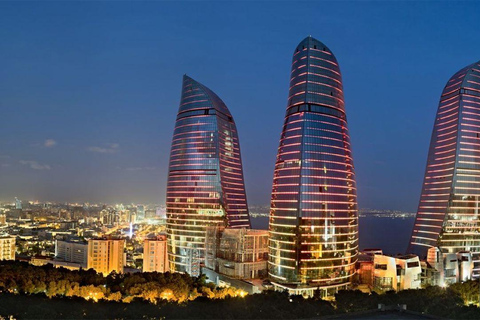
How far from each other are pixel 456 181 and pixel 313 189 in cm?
2999

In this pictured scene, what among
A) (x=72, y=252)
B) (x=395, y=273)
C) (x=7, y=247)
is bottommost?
(x=72, y=252)

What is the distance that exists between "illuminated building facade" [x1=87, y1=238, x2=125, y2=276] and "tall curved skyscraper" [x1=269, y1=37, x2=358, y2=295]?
41.6 m

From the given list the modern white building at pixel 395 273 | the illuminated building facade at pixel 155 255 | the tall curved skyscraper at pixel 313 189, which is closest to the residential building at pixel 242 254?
the tall curved skyscraper at pixel 313 189

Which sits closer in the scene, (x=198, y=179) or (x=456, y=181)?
(x=456, y=181)

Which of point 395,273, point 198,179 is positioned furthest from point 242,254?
point 198,179

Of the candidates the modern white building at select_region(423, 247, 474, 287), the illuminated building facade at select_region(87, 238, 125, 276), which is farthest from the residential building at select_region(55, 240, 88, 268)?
the modern white building at select_region(423, 247, 474, 287)

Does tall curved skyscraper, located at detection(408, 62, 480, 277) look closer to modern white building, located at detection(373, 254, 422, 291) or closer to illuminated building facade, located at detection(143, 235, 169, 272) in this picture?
modern white building, located at detection(373, 254, 422, 291)

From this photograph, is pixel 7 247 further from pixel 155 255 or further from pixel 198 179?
pixel 198 179

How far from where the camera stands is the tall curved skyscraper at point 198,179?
88938 millimetres

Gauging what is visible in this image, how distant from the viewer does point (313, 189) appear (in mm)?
64562

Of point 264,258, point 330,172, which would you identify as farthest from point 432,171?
point 264,258

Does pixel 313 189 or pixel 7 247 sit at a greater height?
pixel 313 189

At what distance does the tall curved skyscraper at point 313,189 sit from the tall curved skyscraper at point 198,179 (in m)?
22.9

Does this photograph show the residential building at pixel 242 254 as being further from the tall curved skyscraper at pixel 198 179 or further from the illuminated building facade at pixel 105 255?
the illuminated building facade at pixel 105 255
